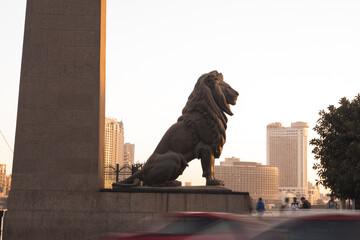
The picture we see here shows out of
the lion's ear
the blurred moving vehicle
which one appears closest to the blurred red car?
the blurred moving vehicle

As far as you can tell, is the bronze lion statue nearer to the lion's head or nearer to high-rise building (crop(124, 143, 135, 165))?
the lion's head

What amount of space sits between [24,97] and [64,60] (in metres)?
1.37

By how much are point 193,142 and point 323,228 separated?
318 inches

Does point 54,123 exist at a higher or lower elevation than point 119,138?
lower

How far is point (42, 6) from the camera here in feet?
49.3

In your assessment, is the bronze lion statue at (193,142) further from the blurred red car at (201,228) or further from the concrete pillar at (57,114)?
the blurred red car at (201,228)

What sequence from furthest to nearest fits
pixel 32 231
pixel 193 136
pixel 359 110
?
1. pixel 359 110
2. pixel 193 136
3. pixel 32 231

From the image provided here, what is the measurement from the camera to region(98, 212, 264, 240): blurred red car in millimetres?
8039

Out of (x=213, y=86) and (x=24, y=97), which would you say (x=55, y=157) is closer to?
(x=24, y=97)

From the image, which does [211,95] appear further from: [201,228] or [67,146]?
[201,228]

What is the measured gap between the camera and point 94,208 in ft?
46.3

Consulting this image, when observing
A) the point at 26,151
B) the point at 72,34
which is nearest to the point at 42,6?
the point at 72,34

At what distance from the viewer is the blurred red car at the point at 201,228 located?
8039 millimetres

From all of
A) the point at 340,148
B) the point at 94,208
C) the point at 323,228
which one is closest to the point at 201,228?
the point at 323,228
